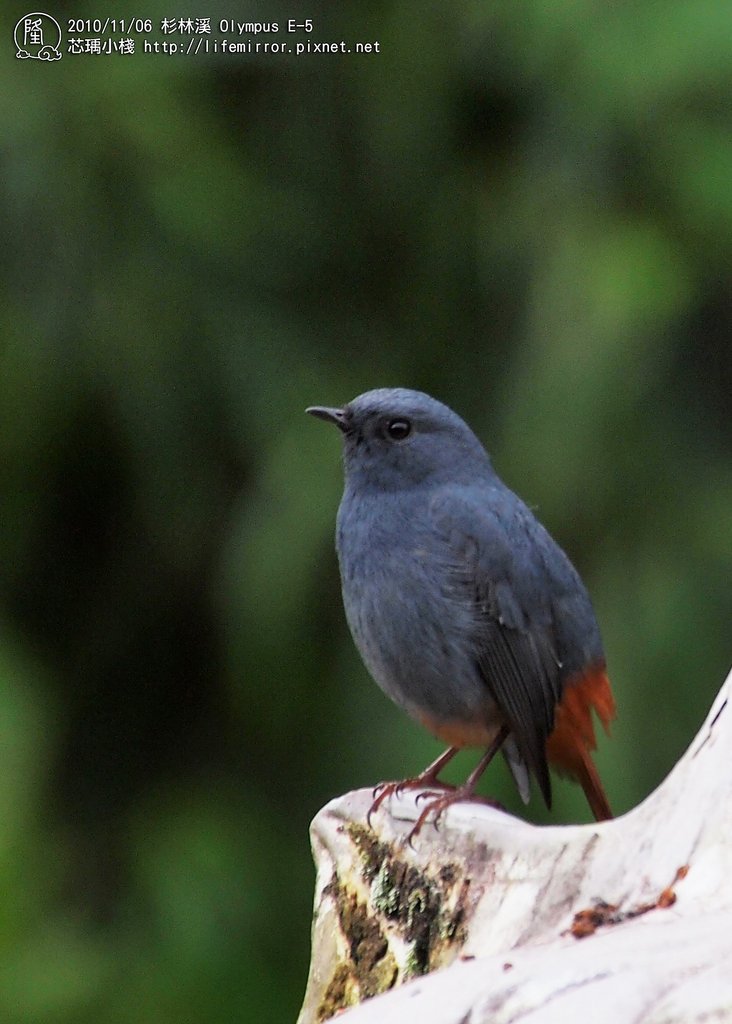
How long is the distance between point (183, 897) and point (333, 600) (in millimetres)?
982

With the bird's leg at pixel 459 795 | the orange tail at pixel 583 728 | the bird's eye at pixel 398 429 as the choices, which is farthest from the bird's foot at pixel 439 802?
the bird's eye at pixel 398 429

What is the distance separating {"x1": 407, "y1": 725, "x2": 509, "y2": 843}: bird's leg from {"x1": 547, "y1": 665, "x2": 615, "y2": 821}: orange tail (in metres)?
0.14

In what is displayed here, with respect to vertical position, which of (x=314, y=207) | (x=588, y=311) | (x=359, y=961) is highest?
(x=314, y=207)

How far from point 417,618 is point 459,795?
19.4 inches

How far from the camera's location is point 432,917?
276cm

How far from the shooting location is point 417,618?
3.58 m

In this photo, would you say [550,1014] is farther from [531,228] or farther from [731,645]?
[531,228]

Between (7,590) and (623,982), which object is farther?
(7,590)

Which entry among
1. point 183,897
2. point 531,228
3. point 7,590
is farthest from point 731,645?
point 7,590

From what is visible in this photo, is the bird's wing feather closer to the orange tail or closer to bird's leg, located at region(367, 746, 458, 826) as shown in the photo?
the orange tail

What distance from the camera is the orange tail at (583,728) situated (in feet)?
12.1

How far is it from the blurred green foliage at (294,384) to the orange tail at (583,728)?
566 mm
